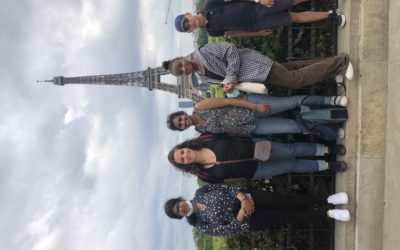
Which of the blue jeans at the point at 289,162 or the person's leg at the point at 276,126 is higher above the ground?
the person's leg at the point at 276,126

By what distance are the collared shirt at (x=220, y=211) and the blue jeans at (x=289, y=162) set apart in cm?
57

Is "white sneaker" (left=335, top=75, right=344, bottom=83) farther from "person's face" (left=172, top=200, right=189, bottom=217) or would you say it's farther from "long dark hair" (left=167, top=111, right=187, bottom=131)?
"person's face" (left=172, top=200, right=189, bottom=217)

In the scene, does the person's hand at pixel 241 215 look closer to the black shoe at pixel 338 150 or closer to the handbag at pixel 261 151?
the handbag at pixel 261 151

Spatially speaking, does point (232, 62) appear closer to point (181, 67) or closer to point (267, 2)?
point (181, 67)

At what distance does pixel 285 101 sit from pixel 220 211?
2139mm

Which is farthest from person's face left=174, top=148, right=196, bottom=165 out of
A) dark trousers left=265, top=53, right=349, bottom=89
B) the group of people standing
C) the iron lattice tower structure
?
the iron lattice tower structure

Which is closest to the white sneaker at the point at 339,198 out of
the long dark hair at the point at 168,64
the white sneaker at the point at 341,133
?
the white sneaker at the point at 341,133

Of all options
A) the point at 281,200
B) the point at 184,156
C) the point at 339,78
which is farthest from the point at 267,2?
the point at 281,200

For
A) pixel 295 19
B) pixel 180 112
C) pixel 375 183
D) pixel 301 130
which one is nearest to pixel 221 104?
pixel 180 112

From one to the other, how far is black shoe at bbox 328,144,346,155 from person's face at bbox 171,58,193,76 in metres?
2.78

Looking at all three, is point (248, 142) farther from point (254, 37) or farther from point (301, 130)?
point (254, 37)

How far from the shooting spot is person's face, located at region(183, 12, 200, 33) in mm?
6875

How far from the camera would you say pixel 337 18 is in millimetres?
7156

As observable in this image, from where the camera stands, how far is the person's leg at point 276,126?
23.6ft
